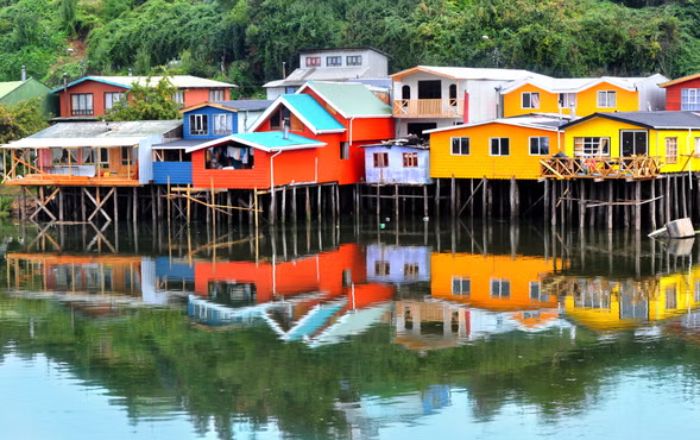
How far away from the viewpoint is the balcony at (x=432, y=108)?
55.8 meters

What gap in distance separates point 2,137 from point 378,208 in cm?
1772

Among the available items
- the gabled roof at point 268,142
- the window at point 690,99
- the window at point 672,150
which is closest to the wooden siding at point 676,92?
the window at point 690,99

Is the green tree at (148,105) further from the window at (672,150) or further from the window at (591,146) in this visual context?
the window at (672,150)

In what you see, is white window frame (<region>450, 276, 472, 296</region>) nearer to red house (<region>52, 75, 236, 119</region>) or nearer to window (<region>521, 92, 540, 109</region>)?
window (<region>521, 92, 540, 109</region>)

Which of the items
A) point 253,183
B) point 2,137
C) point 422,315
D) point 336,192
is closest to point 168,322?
point 422,315

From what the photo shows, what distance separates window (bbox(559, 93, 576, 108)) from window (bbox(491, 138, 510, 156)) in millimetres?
5037

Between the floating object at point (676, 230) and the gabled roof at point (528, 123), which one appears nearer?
the floating object at point (676, 230)

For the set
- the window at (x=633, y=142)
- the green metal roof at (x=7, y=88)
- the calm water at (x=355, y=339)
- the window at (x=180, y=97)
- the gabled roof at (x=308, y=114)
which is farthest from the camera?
the window at (x=180, y=97)

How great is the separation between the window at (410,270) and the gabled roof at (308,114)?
40.2 ft

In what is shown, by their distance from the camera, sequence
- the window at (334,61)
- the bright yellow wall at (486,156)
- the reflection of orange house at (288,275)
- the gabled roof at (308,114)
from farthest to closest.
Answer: the window at (334,61)
the gabled roof at (308,114)
the bright yellow wall at (486,156)
the reflection of orange house at (288,275)

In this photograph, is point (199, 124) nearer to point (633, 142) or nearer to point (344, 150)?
point (344, 150)

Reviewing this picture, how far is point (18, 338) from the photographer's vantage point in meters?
32.2

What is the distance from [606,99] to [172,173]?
17.3 meters

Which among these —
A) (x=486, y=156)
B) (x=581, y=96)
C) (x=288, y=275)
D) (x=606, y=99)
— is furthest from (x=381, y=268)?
(x=606, y=99)
